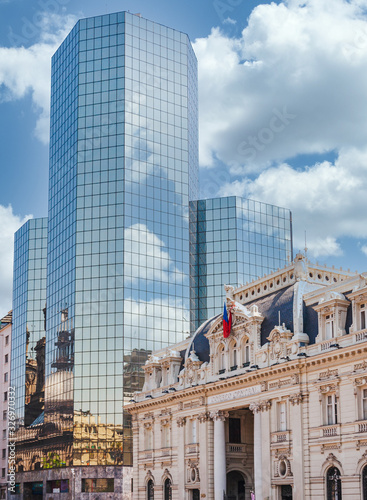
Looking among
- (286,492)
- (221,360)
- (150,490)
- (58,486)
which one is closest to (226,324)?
(221,360)

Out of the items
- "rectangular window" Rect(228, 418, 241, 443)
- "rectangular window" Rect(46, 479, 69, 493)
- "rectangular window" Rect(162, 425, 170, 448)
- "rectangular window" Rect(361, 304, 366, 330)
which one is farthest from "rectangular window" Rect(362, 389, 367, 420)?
"rectangular window" Rect(46, 479, 69, 493)

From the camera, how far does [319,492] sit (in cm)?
6034

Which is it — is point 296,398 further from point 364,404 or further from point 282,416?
point 364,404

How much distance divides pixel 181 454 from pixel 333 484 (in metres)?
23.0

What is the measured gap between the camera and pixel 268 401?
66.8 m

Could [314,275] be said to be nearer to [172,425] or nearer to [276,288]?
[276,288]

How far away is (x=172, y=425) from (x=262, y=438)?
55.5 ft

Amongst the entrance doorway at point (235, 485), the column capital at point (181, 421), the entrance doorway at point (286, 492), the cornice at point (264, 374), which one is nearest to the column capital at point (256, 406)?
the cornice at point (264, 374)

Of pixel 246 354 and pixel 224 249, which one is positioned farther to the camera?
pixel 224 249

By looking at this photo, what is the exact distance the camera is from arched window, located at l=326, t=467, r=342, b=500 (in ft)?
193

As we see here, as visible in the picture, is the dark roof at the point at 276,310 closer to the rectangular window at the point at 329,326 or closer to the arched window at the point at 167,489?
the rectangular window at the point at 329,326

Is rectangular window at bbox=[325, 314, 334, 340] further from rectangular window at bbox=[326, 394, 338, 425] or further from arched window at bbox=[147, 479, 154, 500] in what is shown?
arched window at bbox=[147, 479, 154, 500]

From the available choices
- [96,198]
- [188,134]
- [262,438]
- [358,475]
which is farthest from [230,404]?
[188,134]

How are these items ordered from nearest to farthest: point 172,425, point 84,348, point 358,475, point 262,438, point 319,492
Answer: point 358,475 < point 319,492 < point 262,438 < point 172,425 < point 84,348
